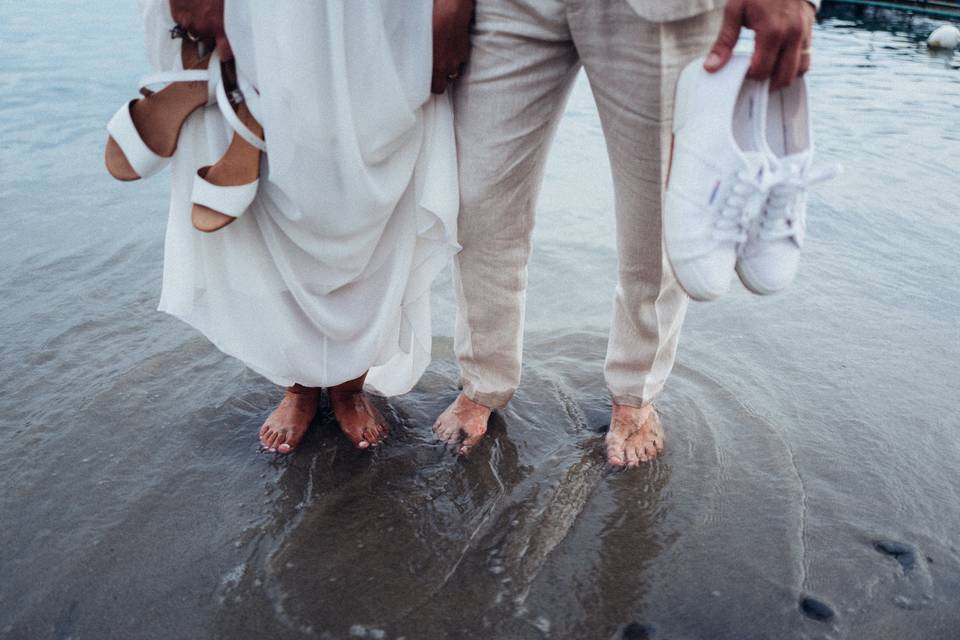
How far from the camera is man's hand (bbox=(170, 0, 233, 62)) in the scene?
5.21ft

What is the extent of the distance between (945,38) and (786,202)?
401 inches

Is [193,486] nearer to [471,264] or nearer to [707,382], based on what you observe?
[471,264]

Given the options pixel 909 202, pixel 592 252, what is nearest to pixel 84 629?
pixel 592 252

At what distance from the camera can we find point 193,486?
1.90m

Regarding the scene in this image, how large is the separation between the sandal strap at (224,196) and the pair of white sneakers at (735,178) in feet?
3.05

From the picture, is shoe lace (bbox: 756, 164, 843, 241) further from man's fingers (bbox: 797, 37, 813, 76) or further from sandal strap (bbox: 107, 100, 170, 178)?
sandal strap (bbox: 107, 100, 170, 178)

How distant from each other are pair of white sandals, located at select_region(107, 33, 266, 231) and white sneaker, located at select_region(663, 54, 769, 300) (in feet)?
3.04

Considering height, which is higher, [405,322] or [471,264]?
[471,264]

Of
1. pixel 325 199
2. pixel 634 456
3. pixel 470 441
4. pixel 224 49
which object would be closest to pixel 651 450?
pixel 634 456

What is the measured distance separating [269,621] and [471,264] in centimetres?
98

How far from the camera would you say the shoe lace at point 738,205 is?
4.87 ft

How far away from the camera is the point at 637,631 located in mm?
1527

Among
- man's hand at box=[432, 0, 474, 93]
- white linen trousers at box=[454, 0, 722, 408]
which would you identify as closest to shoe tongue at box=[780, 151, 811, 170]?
white linen trousers at box=[454, 0, 722, 408]

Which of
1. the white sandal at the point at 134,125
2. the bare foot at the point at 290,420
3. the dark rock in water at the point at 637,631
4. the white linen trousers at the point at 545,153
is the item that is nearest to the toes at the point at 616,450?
the white linen trousers at the point at 545,153
